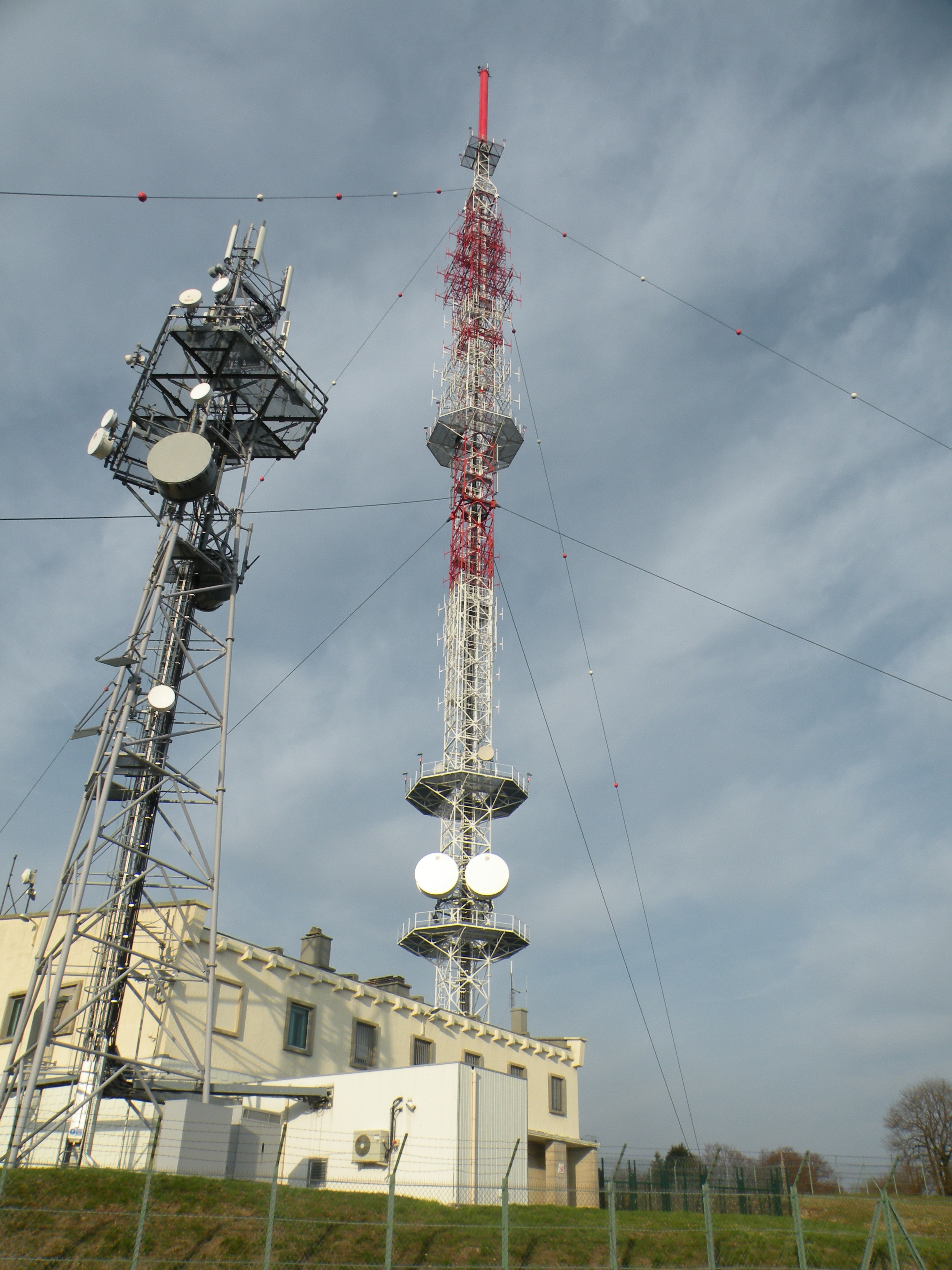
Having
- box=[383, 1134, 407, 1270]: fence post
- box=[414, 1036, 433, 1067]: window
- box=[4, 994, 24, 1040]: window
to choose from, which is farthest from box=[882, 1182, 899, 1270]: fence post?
box=[4, 994, 24, 1040]: window

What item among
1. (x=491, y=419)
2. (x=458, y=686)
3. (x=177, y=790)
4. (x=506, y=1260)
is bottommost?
(x=506, y=1260)

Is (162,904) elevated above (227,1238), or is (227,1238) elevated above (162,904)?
(162,904)

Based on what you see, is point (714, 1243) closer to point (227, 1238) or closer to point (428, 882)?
point (227, 1238)

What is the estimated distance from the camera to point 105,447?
26953 mm

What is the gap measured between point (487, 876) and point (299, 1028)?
40.7 feet

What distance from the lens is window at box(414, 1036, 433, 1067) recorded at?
34625mm

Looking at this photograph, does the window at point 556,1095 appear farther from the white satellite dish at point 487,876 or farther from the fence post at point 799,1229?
the fence post at point 799,1229

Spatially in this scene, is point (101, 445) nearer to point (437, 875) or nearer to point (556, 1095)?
point (437, 875)

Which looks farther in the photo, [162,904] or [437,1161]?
[162,904]

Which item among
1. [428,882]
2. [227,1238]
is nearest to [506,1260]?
[227,1238]

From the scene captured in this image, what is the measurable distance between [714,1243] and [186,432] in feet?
74.4

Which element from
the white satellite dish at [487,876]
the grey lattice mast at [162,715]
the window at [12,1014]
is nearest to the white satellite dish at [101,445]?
the grey lattice mast at [162,715]

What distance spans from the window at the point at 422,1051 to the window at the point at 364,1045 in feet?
A: 7.16

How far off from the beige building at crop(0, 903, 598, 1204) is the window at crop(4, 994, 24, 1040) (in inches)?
1.4
